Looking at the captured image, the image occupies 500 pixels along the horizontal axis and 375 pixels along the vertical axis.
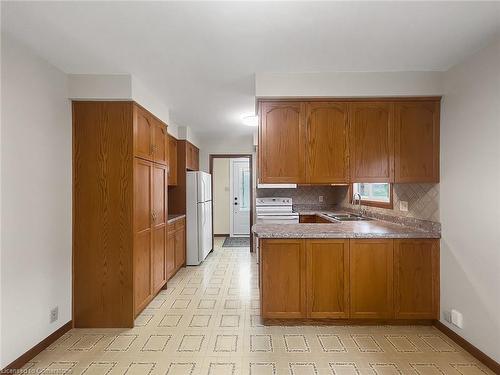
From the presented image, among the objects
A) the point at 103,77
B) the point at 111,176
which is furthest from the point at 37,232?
the point at 103,77

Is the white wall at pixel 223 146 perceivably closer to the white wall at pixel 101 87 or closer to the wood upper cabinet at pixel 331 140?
the wood upper cabinet at pixel 331 140

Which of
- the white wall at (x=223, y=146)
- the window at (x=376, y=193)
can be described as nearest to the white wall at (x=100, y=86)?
the window at (x=376, y=193)

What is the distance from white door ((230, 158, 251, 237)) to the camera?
27.2 feet

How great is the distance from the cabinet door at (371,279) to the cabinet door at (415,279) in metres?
0.08

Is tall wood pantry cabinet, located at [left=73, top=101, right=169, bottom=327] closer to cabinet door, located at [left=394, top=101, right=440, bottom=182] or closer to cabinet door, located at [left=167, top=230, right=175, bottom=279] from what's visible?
cabinet door, located at [left=167, top=230, right=175, bottom=279]

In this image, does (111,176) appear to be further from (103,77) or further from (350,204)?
(350,204)

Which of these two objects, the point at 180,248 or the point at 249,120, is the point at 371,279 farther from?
the point at 180,248

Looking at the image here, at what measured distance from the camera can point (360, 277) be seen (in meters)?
2.87

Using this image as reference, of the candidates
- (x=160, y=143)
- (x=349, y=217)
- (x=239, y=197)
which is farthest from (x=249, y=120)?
(x=239, y=197)

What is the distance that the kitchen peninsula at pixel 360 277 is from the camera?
113 inches

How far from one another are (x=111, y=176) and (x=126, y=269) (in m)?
0.90

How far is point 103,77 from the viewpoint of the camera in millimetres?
2834

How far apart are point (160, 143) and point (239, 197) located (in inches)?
187

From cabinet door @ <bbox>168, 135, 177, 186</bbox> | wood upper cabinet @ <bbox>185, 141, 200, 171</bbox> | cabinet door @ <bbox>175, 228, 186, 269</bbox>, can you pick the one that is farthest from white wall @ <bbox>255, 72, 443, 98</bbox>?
cabinet door @ <bbox>175, 228, 186, 269</bbox>
